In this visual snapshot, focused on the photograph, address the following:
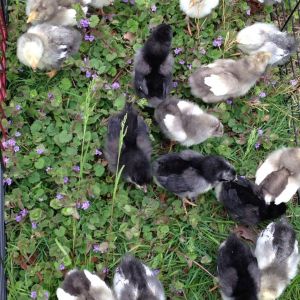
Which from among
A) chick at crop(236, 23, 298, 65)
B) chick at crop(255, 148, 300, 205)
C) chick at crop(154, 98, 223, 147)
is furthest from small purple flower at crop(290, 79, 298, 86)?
chick at crop(154, 98, 223, 147)

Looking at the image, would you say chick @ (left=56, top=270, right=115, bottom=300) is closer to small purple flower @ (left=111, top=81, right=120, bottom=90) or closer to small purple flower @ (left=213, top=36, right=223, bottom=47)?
small purple flower @ (left=111, top=81, right=120, bottom=90)

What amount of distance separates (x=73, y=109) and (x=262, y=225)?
1.16 m

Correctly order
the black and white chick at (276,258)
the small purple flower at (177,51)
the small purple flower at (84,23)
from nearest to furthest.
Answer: the black and white chick at (276,258)
the small purple flower at (84,23)
the small purple flower at (177,51)

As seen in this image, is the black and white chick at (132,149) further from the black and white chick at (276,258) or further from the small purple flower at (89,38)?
the black and white chick at (276,258)

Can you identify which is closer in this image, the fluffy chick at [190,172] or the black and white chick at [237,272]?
the black and white chick at [237,272]

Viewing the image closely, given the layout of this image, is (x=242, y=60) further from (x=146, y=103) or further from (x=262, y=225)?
(x=262, y=225)

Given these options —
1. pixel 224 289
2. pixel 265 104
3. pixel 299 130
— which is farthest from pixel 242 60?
pixel 224 289

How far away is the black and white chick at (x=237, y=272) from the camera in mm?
2285

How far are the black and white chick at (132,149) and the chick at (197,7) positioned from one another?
0.74 metres

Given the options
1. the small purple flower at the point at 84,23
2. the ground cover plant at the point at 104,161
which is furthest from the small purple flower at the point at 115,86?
the small purple flower at the point at 84,23

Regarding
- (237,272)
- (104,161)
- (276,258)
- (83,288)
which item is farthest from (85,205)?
(276,258)

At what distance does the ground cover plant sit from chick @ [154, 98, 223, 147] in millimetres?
119

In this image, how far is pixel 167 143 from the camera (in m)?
2.71

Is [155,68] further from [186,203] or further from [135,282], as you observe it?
[135,282]
